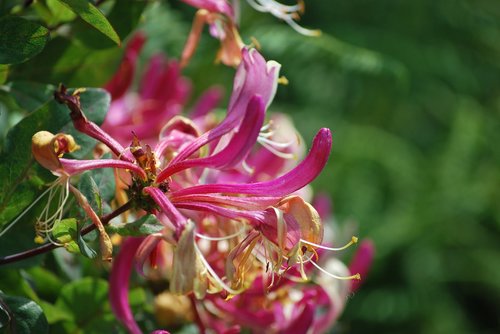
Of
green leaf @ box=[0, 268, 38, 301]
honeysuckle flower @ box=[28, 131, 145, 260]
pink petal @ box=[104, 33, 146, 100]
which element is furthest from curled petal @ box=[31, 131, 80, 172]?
pink petal @ box=[104, 33, 146, 100]

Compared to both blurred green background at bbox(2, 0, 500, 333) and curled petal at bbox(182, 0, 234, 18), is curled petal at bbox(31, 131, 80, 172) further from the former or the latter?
blurred green background at bbox(2, 0, 500, 333)

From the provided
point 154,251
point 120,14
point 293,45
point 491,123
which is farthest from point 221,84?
point 154,251

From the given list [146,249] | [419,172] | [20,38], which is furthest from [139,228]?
[419,172]

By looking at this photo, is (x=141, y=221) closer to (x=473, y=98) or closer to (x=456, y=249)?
(x=456, y=249)

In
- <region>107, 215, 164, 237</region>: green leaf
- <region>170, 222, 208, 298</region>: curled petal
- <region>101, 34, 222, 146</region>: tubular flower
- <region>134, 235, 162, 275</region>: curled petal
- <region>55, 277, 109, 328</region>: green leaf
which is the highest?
<region>170, 222, 208, 298</region>: curled petal

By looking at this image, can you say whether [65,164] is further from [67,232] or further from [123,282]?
A: [123,282]

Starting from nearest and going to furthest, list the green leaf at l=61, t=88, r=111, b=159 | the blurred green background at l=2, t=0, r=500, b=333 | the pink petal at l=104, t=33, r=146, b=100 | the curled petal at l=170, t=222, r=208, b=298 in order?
the curled petal at l=170, t=222, r=208, b=298 < the green leaf at l=61, t=88, r=111, b=159 < the pink petal at l=104, t=33, r=146, b=100 < the blurred green background at l=2, t=0, r=500, b=333

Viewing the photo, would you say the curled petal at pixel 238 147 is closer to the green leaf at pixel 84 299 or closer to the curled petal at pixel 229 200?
the curled petal at pixel 229 200

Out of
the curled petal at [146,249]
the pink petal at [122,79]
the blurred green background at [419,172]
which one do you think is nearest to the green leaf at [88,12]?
the curled petal at [146,249]
